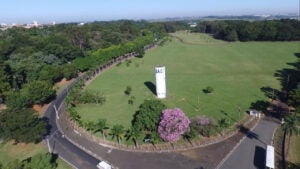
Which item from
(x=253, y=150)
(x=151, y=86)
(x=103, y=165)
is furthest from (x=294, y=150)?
(x=151, y=86)

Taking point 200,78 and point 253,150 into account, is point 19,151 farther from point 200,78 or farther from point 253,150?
point 200,78

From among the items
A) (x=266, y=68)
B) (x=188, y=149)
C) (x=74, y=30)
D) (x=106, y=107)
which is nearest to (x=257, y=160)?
(x=188, y=149)

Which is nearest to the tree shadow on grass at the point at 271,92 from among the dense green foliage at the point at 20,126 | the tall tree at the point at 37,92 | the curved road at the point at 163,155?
the curved road at the point at 163,155

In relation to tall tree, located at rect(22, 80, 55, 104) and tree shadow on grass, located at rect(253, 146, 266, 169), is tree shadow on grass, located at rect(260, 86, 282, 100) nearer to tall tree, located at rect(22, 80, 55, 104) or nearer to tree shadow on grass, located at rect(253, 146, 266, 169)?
tree shadow on grass, located at rect(253, 146, 266, 169)

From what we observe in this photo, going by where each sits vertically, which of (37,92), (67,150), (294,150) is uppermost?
(37,92)

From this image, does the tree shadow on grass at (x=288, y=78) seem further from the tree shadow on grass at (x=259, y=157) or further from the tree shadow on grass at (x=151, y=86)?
the tree shadow on grass at (x=151, y=86)

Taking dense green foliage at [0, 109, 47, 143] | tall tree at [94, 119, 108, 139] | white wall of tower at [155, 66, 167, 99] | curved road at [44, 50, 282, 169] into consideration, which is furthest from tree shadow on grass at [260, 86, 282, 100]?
dense green foliage at [0, 109, 47, 143]
